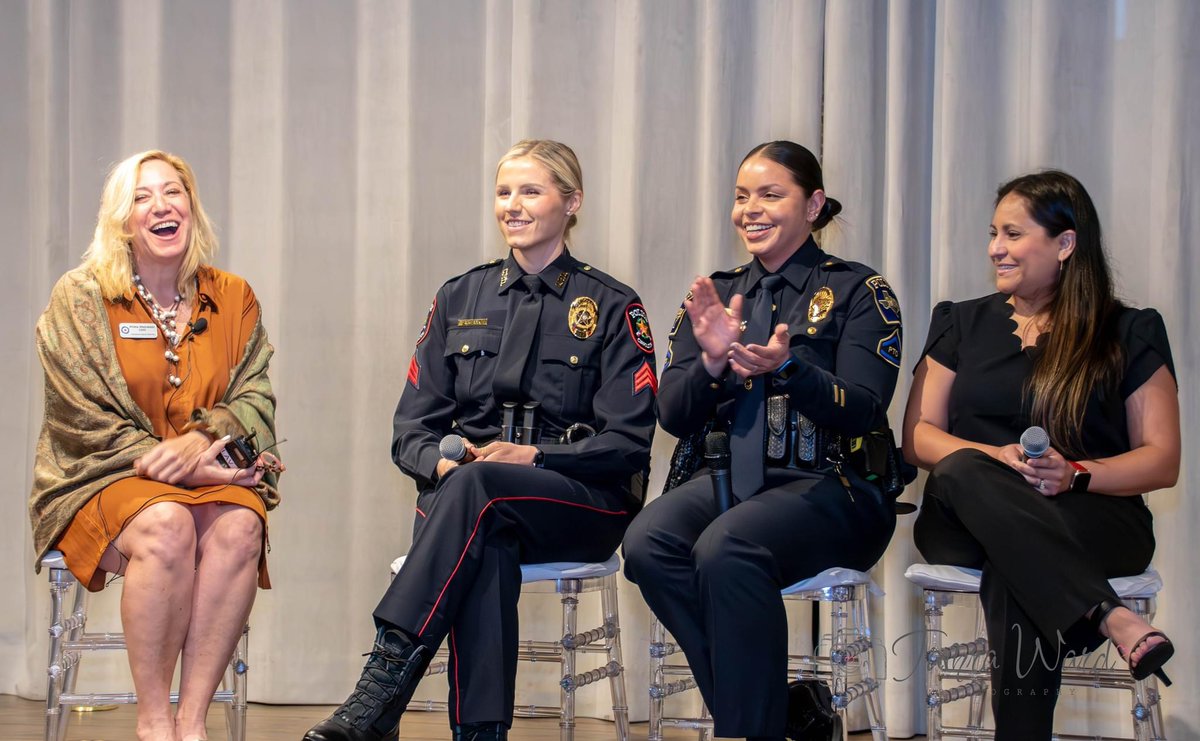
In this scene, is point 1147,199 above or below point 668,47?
below

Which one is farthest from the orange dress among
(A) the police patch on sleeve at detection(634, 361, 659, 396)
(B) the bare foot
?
(A) the police patch on sleeve at detection(634, 361, 659, 396)

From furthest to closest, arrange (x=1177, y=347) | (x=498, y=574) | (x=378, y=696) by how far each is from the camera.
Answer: (x=1177, y=347) → (x=498, y=574) → (x=378, y=696)

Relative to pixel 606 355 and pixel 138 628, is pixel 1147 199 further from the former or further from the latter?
pixel 138 628

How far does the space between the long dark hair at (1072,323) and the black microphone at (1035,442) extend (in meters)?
0.19

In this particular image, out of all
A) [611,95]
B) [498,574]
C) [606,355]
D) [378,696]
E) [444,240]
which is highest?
[611,95]

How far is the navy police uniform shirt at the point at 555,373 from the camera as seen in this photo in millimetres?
2883

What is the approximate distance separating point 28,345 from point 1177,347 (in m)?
3.32

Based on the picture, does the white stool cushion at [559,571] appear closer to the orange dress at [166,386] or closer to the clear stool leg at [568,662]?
the clear stool leg at [568,662]

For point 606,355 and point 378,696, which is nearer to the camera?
point 378,696

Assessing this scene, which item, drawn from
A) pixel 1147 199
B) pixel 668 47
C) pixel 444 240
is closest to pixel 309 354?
pixel 444 240

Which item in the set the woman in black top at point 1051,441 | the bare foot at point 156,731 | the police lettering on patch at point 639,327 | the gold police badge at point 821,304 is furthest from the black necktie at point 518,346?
the bare foot at point 156,731

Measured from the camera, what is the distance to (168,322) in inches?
116

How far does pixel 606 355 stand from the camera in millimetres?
2992

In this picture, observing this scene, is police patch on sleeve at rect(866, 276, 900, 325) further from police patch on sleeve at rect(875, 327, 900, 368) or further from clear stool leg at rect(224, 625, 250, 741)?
clear stool leg at rect(224, 625, 250, 741)
